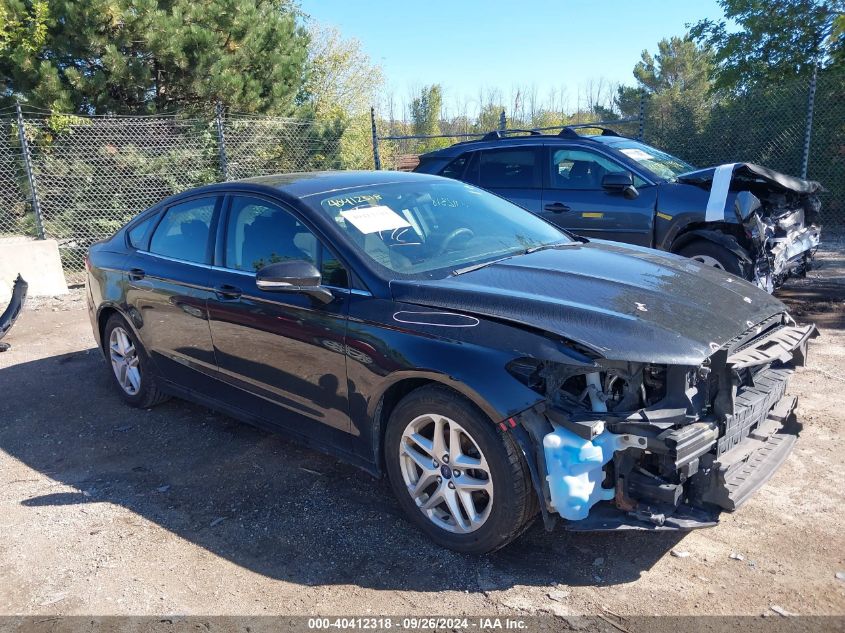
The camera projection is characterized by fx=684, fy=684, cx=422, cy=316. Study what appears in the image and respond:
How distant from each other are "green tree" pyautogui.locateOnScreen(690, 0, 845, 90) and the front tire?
518 inches

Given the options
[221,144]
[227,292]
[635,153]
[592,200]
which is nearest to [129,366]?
[227,292]

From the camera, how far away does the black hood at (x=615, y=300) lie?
2.84m

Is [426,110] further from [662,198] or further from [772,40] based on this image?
[662,198]

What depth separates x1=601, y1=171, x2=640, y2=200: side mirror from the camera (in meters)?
7.00

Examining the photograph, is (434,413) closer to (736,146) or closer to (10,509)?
(10,509)

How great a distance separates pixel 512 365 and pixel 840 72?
11.7 m

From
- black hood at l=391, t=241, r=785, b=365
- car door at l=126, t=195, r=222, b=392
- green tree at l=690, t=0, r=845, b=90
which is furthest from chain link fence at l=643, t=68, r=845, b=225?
car door at l=126, t=195, r=222, b=392

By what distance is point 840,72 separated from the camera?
37.6 ft

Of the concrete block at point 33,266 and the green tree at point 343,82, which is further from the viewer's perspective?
the green tree at point 343,82

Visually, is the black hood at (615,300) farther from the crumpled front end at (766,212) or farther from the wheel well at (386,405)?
the crumpled front end at (766,212)

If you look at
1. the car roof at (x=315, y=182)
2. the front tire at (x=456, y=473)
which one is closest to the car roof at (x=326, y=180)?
the car roof at (x=315, y=182)

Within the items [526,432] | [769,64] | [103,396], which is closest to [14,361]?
[103,396]

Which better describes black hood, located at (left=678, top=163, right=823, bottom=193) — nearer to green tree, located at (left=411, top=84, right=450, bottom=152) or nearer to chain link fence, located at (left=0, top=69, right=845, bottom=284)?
chain link fence, located at (left=0, top=69, right=845, bottom=284)

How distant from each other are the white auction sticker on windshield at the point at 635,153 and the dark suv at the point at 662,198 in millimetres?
19
